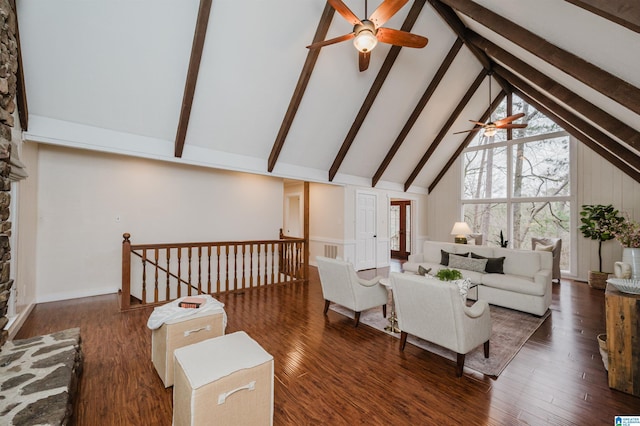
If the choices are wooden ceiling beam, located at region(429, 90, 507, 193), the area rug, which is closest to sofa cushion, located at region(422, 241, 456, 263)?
the area rug

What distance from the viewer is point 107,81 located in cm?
349

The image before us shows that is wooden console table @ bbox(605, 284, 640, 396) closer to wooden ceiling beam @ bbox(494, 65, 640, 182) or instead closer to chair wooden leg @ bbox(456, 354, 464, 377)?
chair wooden leg @ bbox(456, 354, 464, 377)

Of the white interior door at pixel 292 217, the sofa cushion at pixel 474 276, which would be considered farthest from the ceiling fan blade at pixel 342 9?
the white interior door at pixel 292 217

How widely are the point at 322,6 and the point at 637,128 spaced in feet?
14.4

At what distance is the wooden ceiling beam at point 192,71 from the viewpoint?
3.21 meters

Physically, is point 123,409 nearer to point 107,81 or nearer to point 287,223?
point 107,81

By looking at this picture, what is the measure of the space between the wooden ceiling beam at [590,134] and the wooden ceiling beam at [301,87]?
4.83 metres

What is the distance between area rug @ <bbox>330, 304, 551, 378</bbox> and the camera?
2654 mm

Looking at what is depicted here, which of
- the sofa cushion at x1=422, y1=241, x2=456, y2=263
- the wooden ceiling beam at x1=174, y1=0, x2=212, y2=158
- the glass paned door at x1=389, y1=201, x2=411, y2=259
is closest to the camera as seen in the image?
the wooden ceiling beam at x1=174, y1=0, x2=212, y2=158

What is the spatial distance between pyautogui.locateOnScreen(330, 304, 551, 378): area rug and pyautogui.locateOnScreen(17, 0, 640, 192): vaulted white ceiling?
8.72ft

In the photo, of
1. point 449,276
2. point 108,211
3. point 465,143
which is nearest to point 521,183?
point 465,143

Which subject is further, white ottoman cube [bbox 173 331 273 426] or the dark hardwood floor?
the dark hardwood floor

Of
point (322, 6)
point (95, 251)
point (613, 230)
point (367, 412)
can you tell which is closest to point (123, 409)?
point (367, 412)

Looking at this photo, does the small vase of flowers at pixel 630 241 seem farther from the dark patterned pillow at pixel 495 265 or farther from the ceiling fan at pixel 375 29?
the ceiling fan at pixel 375 29
